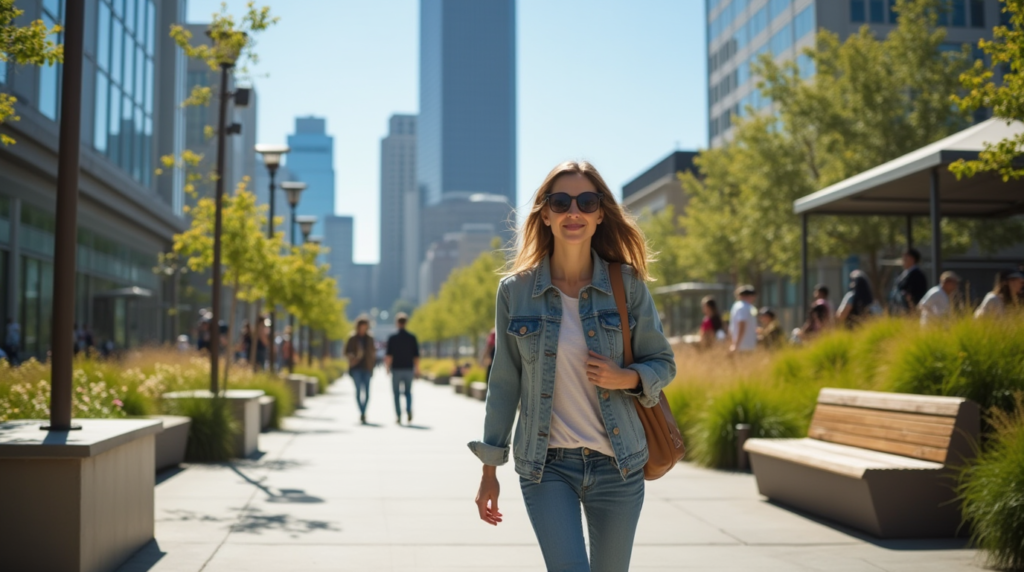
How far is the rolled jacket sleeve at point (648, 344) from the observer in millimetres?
3600

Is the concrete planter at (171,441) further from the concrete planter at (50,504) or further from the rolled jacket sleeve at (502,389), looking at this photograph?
the rolled jacket sleeve at (502,389)

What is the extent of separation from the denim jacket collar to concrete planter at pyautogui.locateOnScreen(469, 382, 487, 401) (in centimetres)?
2432

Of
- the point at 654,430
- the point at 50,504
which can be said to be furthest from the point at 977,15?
the point at 654,430

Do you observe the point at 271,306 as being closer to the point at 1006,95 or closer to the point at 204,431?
the point at 204,431

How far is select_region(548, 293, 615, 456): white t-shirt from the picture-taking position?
11.5ft

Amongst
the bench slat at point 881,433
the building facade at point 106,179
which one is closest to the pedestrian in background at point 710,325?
the bench slat at point 881,433

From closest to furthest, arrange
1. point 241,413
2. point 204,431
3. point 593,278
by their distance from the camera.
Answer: point 593,278 < point 204,431 < point 241,413

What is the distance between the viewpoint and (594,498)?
3.52 m

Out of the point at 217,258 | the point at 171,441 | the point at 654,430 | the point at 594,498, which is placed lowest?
the point at 171,441

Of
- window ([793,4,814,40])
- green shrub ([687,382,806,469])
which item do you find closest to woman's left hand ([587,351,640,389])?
green shrub ([687,382,806,469])

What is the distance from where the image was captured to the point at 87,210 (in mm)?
37219

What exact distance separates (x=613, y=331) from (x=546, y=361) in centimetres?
25

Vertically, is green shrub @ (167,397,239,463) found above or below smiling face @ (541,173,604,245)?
below

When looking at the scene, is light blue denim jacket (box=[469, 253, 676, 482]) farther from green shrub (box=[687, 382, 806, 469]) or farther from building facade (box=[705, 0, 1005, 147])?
building facade (box=[705, 0, 1005, 147])
